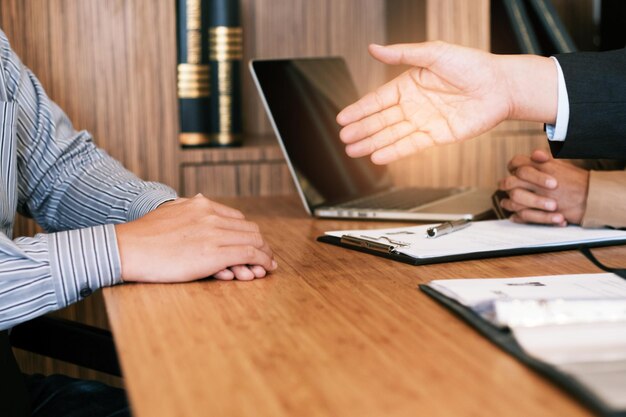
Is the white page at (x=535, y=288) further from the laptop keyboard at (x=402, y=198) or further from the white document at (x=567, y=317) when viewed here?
the laptop keyboard at (x=402, y=198)

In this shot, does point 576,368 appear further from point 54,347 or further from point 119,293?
point 54,347

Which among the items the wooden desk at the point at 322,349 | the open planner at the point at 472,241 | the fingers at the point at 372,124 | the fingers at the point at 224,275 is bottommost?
the wooden desk at the point at 322,349

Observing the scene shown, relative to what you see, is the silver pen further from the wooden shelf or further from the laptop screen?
the wooden shelf

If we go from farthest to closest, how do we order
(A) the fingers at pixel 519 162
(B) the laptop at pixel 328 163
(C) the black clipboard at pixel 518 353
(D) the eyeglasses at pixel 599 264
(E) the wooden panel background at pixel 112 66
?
(E) the wooden panel background at pixel 112 66 → (B) the laptop at pixel 328 163 → (A) the fingers at pixel 519 162 → (D) the eyeglasses at pixel 599 264 → (C) the black clipboard at pixel 518 353

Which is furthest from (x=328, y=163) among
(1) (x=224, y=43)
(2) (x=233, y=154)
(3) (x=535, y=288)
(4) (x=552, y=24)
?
(3) (x=535, y=288)

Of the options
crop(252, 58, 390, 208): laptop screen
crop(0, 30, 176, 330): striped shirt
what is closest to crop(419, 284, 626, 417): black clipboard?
crop(0, 30, 176, 330): striped shirt

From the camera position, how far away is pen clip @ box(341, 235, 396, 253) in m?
1.06

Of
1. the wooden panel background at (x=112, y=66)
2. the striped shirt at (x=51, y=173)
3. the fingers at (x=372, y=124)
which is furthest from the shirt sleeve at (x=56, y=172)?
the fingers at (x=372, y=124)

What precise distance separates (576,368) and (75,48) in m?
1.34

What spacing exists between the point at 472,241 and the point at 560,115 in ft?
0.69

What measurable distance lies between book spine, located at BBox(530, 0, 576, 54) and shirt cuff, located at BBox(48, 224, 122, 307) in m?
1.14

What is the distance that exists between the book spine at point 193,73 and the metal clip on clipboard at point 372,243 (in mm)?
698

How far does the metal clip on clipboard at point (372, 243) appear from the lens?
42.0 inches

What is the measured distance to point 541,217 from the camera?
1.26 m
